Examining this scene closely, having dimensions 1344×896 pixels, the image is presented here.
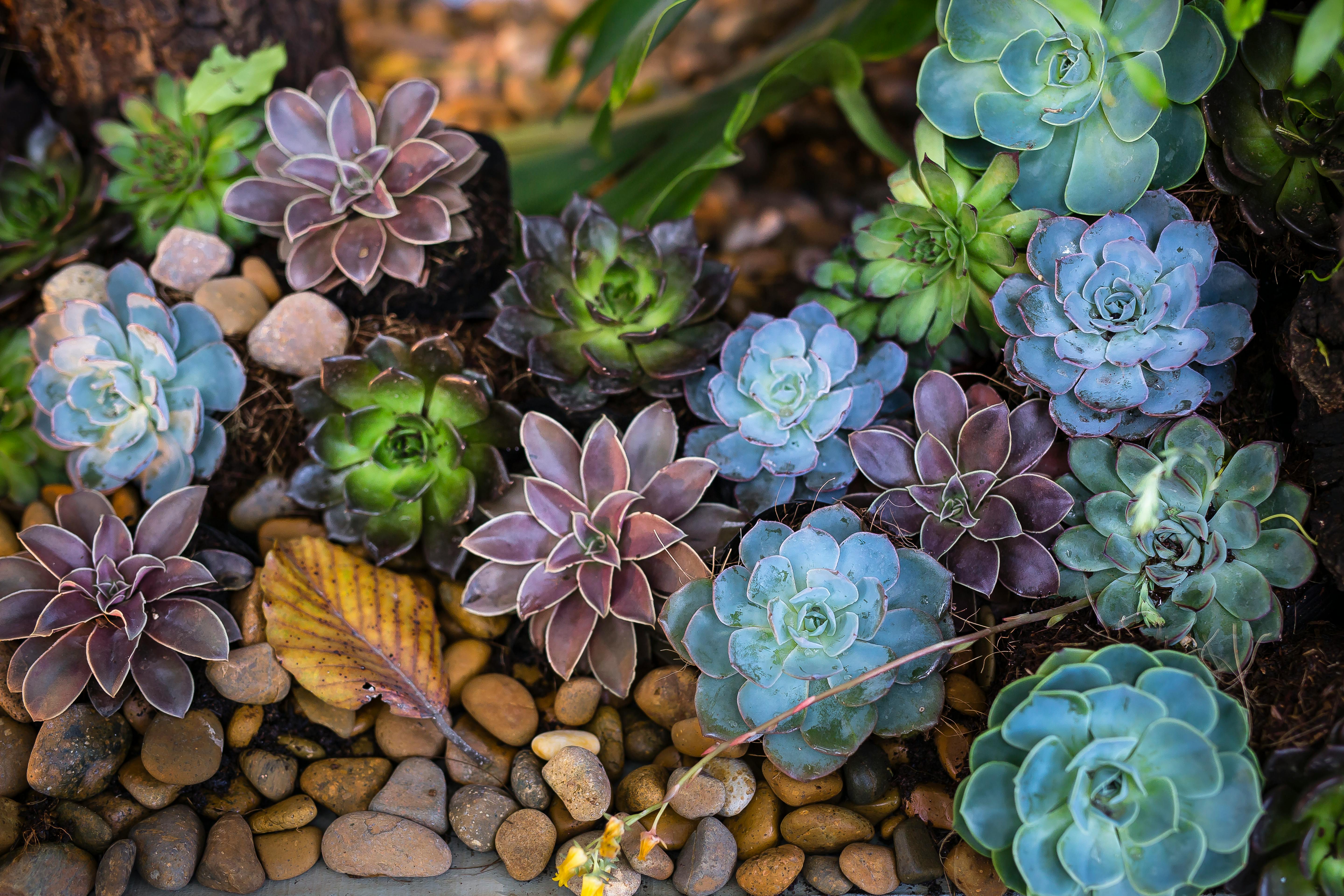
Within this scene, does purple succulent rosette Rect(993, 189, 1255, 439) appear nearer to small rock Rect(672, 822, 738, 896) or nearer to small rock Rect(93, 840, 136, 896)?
small rock Rect(672, 822, 738, 896)

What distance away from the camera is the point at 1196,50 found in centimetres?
124

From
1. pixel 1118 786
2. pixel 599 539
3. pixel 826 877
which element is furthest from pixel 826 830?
pixel 599 539

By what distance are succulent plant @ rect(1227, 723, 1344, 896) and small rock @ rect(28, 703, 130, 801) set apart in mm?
1554

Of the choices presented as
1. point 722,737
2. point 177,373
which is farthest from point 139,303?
point 722,737

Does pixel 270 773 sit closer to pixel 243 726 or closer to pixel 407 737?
pixel 243 726

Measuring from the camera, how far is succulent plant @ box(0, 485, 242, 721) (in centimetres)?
129

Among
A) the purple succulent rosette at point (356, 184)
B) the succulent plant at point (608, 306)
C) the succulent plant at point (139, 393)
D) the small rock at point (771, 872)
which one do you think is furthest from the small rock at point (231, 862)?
the purple succulent rosette at point (356, 184)

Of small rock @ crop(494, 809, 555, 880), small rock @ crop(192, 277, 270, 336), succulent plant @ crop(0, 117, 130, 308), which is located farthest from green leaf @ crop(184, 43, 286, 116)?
small rock @ crop(494, 809, 555, 880)

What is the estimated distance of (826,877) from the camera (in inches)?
48.0

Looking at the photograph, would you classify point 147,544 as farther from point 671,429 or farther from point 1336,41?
point 1336,41

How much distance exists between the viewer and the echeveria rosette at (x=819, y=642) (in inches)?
46.4

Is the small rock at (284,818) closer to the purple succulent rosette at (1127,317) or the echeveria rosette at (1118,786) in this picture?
the echeveria rosette at (1118,786)

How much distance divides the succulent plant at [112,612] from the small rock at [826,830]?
0.90 metres

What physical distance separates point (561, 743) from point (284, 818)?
417 millimetres
